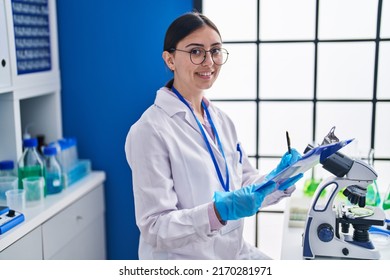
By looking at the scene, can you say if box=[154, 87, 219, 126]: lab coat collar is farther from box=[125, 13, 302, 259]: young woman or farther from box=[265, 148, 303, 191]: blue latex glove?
box=[265, 148, 303, 191]: blue latex glove

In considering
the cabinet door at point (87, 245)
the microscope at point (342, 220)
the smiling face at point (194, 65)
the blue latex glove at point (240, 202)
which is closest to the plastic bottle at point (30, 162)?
the cabinet door at point (87, 245)

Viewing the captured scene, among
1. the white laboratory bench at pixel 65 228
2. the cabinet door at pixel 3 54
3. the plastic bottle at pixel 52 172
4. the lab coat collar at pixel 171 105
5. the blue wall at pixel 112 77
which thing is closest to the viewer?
the lab coat collar at pixel 171 105

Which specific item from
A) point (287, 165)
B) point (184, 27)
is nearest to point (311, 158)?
point (287, 165)

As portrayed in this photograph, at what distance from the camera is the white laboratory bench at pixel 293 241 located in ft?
5.94

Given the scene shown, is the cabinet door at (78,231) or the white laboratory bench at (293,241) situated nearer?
the white laboratory bench at (293,241)

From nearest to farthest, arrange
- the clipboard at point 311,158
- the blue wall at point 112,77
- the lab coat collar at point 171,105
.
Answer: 1. the clipboard at point 311,158
2. the lab coat collar at point 171,105
3. the blue wall at point 112,77

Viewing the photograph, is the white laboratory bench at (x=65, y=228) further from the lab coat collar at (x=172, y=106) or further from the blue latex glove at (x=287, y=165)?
the blue latex glove at (x=287, y=165)

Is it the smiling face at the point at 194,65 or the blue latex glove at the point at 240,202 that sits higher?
the smiling face at the point at 194,65

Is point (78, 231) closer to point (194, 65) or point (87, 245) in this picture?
point (87, 245)

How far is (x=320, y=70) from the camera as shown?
2.69m

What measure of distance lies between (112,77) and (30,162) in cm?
65
